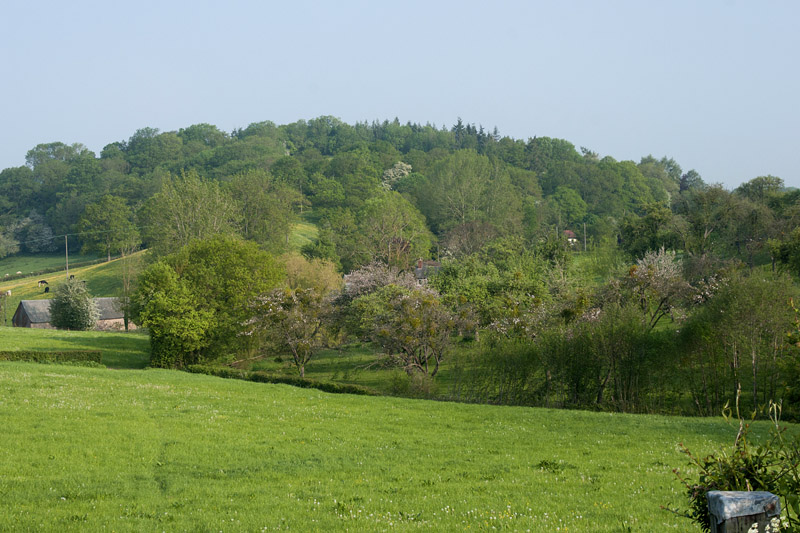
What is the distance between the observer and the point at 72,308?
75.1 m

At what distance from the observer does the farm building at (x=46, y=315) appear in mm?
85812

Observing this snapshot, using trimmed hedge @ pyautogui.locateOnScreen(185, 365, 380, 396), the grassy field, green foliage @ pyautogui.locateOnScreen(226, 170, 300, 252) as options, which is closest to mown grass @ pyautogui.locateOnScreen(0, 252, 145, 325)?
green foliage @ pyautogui.locateOnScreen(226, 170, 300, 252)

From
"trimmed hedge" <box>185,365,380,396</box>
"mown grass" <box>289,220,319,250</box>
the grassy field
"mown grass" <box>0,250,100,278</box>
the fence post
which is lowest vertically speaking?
"trimmed hedge" <box>185,365,380,396</box>

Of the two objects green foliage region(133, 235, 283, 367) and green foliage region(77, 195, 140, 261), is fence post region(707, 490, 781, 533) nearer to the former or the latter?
green foliage region(133, 235, 283, 367)

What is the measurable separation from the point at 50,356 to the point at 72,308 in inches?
1586

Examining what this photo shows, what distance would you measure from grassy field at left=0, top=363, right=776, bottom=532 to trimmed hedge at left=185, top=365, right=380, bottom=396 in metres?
6.19

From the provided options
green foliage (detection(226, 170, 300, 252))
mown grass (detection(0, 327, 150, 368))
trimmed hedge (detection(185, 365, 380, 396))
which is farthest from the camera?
green foliage (detection(226, 170, 300, 252))

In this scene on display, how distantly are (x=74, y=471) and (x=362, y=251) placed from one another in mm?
86354

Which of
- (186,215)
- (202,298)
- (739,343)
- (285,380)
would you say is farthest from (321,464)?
(186,215)

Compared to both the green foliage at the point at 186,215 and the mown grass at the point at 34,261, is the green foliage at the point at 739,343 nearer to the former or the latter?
the green foliage at the point at 186,215

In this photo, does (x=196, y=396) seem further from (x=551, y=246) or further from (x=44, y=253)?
(x=44, y=253)

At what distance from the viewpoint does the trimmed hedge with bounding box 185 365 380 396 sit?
1302 inches

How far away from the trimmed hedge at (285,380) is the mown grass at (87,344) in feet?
35.3

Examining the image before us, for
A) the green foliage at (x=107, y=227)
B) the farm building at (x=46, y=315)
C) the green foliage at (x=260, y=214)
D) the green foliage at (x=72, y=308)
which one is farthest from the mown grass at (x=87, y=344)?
the green foliage at (x=107, y=227)
